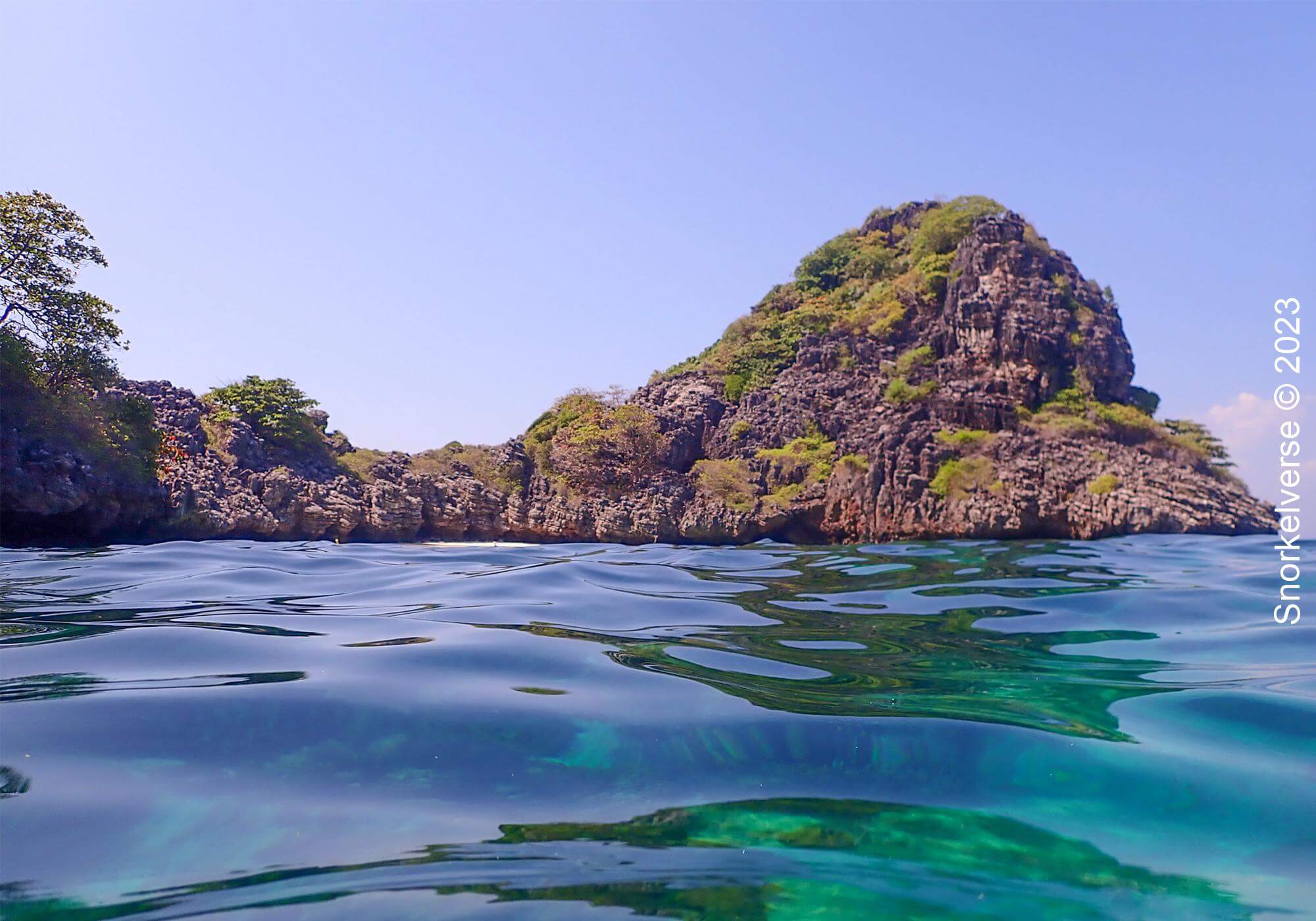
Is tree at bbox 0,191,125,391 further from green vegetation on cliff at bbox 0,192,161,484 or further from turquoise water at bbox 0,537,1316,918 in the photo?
turquoise water at bbox 0,537,1316,918

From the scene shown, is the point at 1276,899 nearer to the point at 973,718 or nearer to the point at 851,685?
the point at 973,718

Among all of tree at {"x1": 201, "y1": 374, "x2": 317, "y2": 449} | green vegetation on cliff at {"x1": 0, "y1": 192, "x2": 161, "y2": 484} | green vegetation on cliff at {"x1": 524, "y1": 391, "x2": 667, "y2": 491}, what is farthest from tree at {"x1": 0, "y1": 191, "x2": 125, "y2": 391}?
green vegetation on cliff at {"x1": 524, "y1": 391, "x2": 667, "y2": 491}

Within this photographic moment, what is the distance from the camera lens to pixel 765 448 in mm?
20547

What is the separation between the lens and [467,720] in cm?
182

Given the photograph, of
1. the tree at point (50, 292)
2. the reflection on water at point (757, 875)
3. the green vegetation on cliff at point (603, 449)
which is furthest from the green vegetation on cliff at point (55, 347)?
the reflection on water at point (757, 875)

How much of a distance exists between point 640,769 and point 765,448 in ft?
63.1

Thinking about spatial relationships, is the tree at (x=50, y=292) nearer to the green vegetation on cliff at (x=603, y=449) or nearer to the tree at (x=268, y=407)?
the tree at (x=268, y=407)

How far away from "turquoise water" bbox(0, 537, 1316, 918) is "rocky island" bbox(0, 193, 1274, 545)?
1199cm

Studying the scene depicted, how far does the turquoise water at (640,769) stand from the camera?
1.12m

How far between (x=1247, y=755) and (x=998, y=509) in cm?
1461

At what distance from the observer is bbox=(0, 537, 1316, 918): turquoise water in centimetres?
112

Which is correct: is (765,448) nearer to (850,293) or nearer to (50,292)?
(850,293)

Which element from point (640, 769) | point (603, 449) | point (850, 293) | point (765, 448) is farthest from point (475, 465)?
point (640, 769)

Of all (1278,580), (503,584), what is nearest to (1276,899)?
(503,584)
